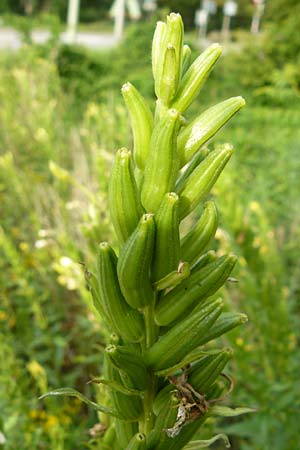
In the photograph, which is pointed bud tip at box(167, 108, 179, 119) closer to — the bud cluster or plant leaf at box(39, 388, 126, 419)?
the bud cluster

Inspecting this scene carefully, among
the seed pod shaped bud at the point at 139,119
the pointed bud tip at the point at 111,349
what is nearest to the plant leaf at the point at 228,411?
the pointed bud tip at the point at 111,349

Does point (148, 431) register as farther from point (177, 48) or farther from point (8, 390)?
point (8, 390)

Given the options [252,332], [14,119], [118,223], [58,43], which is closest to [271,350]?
[252,332]

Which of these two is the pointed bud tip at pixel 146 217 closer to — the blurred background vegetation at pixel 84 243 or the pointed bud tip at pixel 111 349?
the pointed bud tip at pixel 111 349

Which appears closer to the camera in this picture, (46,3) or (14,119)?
(14,119)

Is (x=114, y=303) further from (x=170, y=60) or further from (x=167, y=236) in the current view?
(x=170, y=60)

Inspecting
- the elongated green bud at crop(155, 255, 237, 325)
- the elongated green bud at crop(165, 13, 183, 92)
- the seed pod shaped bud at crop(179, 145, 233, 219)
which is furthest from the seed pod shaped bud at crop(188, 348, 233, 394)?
the elongated green bud at crop(165, 13, 183, 92)

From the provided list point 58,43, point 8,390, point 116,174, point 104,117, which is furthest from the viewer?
point 58,43
